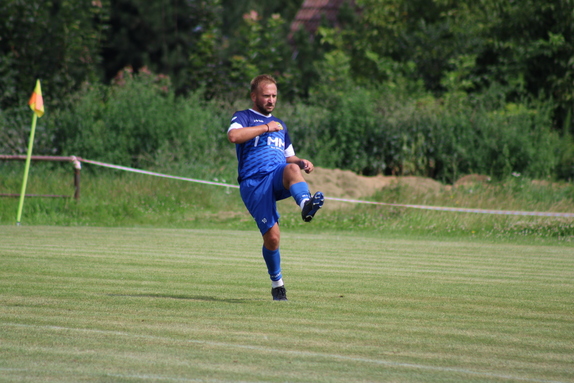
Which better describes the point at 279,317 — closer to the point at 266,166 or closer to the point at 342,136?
the point at 266,166

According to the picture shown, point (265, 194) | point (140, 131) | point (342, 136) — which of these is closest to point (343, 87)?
point (342, 136)

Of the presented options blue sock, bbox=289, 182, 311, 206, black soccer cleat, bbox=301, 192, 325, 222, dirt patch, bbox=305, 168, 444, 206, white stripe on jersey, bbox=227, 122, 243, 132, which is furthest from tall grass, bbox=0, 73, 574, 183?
black soccer cleat, bbox=301, 192, 325, 222

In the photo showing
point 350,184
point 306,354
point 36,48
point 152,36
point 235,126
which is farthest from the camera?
point 152,36

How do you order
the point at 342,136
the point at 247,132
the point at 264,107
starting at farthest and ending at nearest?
the point at 342,136 < the point at 264,107 < the point at 247,132

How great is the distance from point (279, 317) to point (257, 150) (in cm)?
175

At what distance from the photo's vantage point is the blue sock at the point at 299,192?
7641mm

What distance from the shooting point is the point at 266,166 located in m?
8.09

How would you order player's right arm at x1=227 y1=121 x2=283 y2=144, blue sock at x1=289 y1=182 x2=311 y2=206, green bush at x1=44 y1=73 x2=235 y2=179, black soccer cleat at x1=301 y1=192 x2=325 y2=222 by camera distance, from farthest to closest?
green bush at x1=44 y1=73 x2=235 y2=179 < player's right arm at x1=227 y1=121 x2=283 y2=144 < blue sock at x1=289 y1=182 x2=311 y2=206 < black soccer cleat at x1=301 y1=192 x2=325 y2=222

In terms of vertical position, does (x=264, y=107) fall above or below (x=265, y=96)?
below

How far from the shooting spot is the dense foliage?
1040 inches

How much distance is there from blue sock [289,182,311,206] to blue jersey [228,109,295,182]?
448 mm

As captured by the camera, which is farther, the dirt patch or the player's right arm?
the dirt patch

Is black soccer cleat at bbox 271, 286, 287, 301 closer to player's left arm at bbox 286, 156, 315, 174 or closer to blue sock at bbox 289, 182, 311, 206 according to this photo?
blue sock at bbox 289, 182, 311, 206

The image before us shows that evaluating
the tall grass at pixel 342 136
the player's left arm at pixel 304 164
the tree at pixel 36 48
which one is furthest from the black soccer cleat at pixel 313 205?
the tree at pixel 36 48
